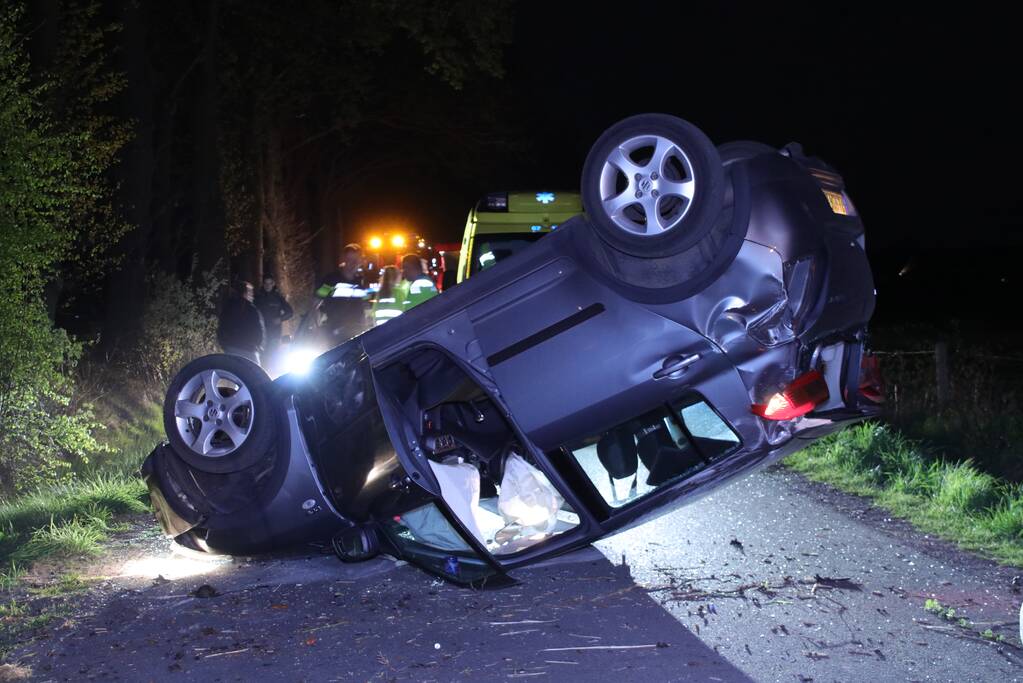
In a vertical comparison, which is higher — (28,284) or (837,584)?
(28,284)

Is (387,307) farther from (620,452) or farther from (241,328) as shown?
(620,452)

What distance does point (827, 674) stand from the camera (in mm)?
5129

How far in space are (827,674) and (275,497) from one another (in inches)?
134

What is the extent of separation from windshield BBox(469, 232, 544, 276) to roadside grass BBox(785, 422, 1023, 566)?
3678 mm

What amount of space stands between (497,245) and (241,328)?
12.1ft

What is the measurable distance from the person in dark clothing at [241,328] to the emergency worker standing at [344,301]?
83 cm

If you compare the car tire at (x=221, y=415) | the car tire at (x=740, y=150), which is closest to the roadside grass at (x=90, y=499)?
the car tire at (x=221, y=415)

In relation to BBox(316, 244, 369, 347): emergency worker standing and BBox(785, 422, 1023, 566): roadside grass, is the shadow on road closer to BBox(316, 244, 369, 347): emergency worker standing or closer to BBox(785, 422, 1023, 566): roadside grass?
BBox(785, 422, 1023, 566): roadside grass

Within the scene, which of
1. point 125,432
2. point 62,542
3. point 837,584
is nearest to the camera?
point 837,584

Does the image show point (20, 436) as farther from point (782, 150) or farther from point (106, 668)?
point (782, 150)

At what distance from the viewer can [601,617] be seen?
6172 millimetres

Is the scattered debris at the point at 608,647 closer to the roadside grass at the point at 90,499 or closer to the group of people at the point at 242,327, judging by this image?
the roadside grass at the point at 90,499

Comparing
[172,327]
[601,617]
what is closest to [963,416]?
[601,617]

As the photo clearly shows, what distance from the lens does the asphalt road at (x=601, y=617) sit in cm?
539
